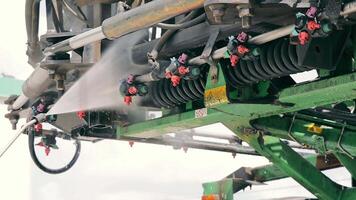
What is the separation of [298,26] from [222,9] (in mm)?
275

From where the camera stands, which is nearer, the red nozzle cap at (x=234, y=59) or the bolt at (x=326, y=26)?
the bolt at (x=326, y=26)

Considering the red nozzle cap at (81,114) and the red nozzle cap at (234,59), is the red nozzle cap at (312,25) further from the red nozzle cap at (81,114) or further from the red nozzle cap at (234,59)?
the red nozzle cap at (81,114)

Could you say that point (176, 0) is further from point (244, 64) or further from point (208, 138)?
point (208, 138)

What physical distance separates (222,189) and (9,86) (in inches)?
63.9

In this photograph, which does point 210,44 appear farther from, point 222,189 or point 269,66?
point 222,189

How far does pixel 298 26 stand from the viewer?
265cm

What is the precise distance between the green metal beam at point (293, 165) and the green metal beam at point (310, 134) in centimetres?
11

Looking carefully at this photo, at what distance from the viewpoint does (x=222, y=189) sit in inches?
177

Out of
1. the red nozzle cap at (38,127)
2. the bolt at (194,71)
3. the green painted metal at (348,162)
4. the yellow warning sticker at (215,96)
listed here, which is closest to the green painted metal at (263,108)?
the yellow warning sticker at (215,96)

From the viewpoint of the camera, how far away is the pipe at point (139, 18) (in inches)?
110

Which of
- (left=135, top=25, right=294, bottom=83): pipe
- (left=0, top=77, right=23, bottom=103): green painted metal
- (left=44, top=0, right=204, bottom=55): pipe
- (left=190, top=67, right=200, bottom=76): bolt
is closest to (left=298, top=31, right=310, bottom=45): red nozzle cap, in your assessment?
(left=135, top=25, right=294, bottom=83): pipe

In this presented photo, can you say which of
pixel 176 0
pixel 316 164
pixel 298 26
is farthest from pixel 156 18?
pixel 316 164

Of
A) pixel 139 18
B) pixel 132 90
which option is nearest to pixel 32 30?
pixel 132 90

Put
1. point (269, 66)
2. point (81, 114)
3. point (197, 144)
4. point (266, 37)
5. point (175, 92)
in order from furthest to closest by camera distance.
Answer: point (197, 144) < point (81, 114) < point (175, 92) < point (269, 66) < point (266, 37)
